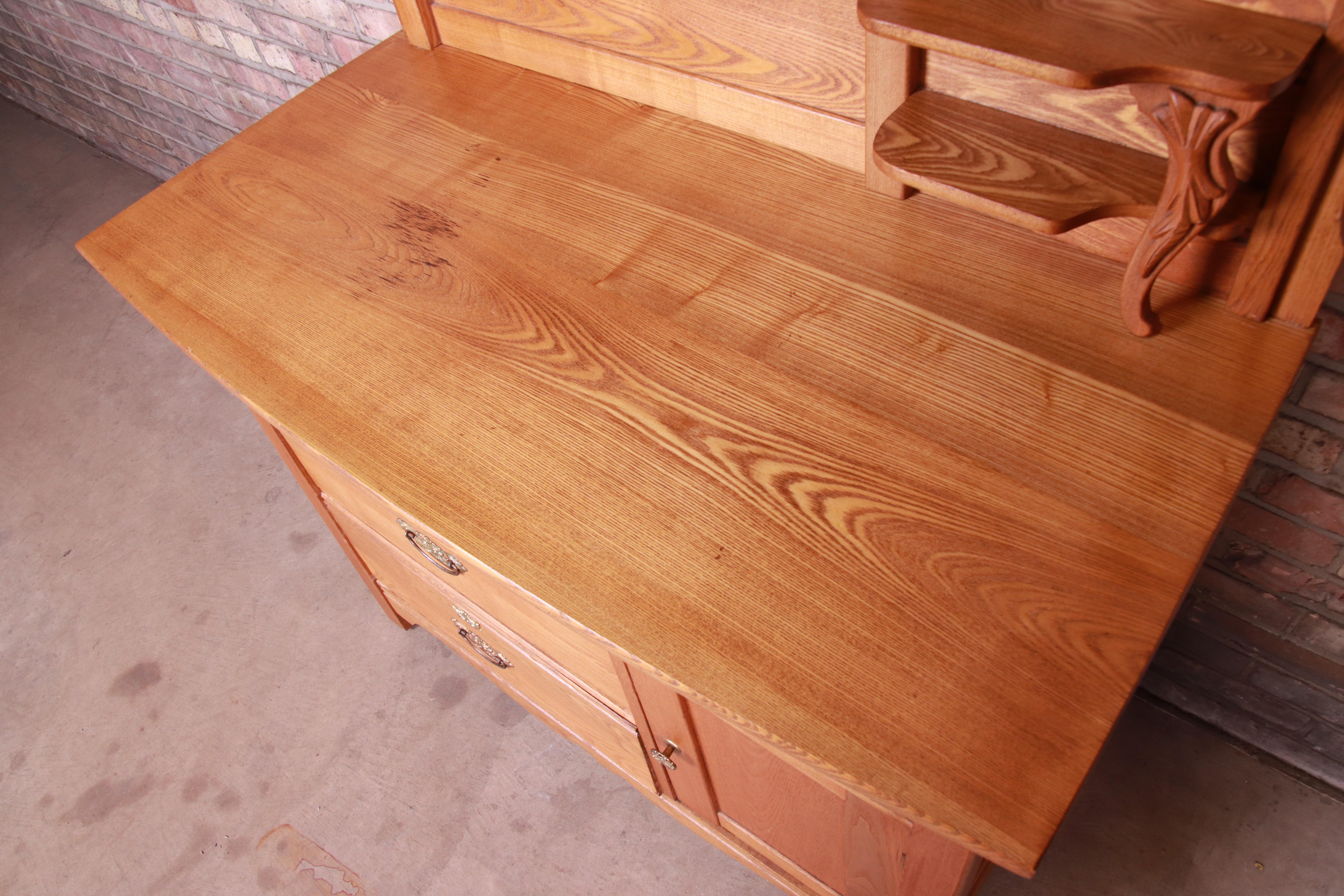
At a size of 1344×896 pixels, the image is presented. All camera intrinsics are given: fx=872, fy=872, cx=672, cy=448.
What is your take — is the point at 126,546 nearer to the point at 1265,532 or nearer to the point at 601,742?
the point at 601,742

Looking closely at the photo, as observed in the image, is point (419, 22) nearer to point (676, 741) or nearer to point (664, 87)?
point (664, 87)

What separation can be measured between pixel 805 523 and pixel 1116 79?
0.43m

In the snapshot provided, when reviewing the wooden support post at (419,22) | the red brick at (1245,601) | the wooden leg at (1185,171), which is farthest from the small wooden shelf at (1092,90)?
the wooden support post at (419,22)

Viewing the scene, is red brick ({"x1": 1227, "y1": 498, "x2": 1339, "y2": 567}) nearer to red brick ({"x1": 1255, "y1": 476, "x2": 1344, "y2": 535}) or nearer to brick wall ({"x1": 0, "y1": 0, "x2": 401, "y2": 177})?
red brick ({"x1": 1255, "y1": 476, "x2": 1344, "y2": 535})

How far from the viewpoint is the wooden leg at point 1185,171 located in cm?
69

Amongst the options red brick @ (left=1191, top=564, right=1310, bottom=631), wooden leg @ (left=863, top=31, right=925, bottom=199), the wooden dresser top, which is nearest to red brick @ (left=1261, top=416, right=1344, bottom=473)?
red brick @ (left=1191, top=564, right=1310, bottom=631)

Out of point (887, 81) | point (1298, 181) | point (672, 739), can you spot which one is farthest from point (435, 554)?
point (1298, 181)

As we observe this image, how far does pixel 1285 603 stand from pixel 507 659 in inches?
45.7

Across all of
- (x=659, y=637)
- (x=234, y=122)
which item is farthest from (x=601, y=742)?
(x=234, y=122)

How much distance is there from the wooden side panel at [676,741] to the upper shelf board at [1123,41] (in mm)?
630

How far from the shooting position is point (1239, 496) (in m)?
1.19

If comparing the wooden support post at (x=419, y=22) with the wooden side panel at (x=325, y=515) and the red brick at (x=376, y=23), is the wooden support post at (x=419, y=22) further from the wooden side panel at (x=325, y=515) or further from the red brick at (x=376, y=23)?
the wooden side panel at (x=325, y=515)

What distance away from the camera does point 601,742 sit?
134 centimetres

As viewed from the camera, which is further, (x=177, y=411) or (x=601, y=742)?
(x=177, y=411)
